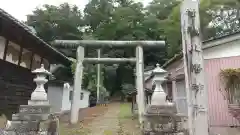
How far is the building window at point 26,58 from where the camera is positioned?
920 centimetres

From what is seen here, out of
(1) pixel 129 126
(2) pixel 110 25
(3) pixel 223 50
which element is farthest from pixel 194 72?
(2) pixel 110 25

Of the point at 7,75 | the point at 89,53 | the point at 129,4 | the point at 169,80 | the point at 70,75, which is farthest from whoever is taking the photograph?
the point at 129,4

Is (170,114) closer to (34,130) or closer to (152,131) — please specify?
(152,131)

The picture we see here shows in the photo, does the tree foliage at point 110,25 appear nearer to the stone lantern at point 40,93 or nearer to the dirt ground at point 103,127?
the dirt ground at point 103,127

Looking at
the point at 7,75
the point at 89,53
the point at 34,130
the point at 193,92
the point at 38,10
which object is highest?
the point at 38,10

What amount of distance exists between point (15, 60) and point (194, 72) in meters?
7.26

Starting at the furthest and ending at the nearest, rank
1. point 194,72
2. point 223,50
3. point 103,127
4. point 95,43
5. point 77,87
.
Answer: point 95,43 → point 77,87 → point 103,127 → point 223,50 → point 194,72

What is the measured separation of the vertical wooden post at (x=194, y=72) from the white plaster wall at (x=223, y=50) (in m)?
4.31

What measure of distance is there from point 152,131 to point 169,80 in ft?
28.8

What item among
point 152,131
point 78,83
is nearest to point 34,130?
point 152,131

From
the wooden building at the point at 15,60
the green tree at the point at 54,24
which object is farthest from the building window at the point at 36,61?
the green tree at the point at 54,24

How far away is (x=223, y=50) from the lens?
811cm

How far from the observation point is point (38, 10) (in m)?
36.3

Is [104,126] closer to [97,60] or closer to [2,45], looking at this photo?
[97,60]
